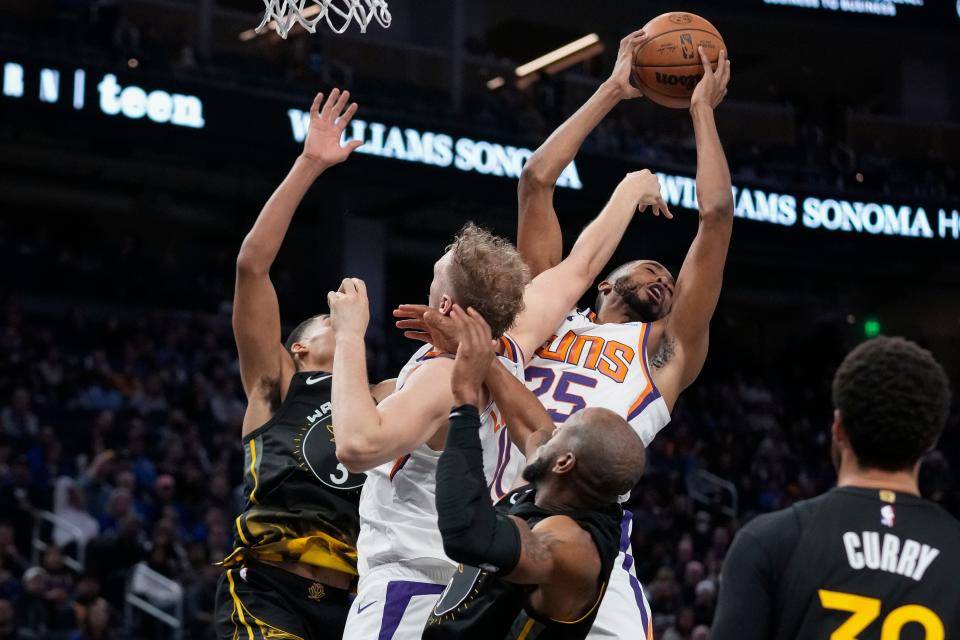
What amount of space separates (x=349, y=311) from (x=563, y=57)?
1931 centimetres

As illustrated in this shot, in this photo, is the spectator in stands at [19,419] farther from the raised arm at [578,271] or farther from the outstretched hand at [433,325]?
the outstretched hand at [433,325]

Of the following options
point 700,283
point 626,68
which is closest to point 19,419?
point 626,68

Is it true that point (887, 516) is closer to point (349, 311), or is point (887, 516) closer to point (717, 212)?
point (349, 311)

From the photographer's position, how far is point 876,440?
86.7 inches

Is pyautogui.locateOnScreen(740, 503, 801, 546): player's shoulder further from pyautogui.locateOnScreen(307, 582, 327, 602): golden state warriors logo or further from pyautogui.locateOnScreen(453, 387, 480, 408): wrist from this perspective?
pyautogui.locateOnScreen(307, 582, 327, 602): golden state warriors logo

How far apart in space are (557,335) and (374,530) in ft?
2.99

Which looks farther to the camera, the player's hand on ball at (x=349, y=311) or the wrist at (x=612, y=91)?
the wrist at (x=612, y=91)

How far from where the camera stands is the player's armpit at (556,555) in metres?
2.51

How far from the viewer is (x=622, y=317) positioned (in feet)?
13.2

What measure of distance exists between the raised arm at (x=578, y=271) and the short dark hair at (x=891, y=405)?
1.32 m

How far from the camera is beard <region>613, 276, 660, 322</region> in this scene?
13.1 feet

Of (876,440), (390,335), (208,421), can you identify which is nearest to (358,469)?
(876,440)

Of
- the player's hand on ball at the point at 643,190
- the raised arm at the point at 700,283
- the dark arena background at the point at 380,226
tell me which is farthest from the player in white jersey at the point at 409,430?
the dark arena background at the point at 380,226

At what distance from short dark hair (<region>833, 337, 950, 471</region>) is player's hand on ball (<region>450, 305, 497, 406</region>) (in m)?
0.79
